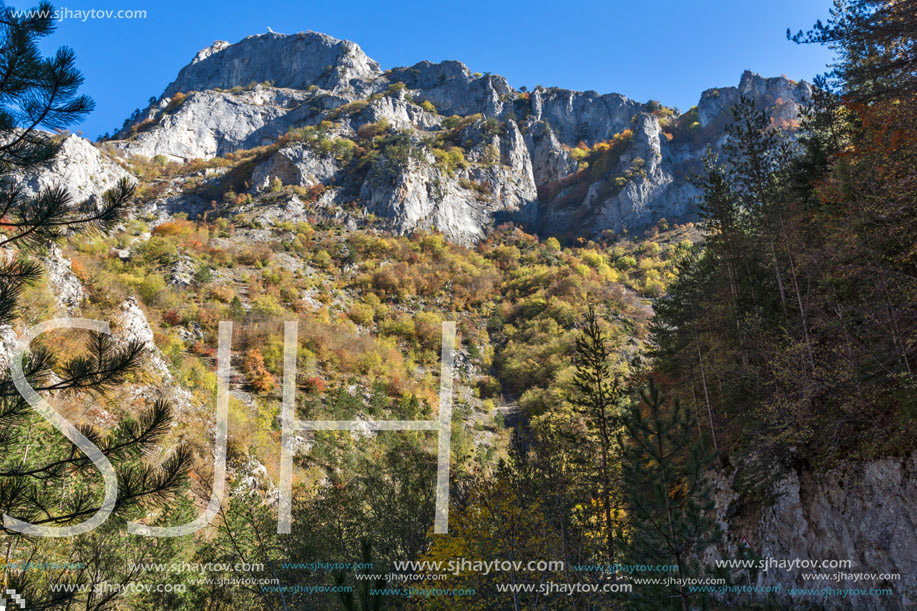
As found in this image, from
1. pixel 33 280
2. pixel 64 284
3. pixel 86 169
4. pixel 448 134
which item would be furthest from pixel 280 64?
pixel 33 280

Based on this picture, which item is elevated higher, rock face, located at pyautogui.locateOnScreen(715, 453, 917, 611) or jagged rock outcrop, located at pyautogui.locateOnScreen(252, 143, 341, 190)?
jagged rock outcrop, located at pyautogui.locateOnScreen(252, 143, 341, 190)

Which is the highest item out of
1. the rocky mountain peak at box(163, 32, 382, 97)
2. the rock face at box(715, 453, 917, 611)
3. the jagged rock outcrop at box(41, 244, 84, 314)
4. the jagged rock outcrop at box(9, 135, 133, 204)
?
the rocky mountain peak at box(163, 32, 382, 97)

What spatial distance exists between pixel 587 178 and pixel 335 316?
Result: 80.5 m

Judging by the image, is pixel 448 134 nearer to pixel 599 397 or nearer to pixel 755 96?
pixel 755 96

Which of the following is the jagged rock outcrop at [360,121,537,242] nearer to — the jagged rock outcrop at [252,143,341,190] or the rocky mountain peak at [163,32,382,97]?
the jagged rock outcrop at [252,143,341,190]

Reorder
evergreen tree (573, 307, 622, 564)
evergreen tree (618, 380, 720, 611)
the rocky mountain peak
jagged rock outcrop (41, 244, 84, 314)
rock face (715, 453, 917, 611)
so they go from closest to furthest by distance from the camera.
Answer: evergreen tree (618, 380, 720, 611) → rock face (715, 453, 917, 611) → evergreen tree (573, 307, 622, 564) → jagged rock outcrop (41, 244, 84, 314) → the rocky mountain peak

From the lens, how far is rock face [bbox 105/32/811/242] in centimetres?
8462

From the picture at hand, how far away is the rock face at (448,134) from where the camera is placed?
84625 mm

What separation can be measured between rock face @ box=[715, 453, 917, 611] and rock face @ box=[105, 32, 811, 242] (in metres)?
74.0

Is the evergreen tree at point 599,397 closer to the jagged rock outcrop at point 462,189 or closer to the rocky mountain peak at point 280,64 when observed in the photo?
the jagged rock outcrop at point 462,189

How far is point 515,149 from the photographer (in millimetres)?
106250

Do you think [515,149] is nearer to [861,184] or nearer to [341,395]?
[341,395]

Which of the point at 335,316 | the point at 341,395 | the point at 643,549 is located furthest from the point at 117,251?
the point at 643,549

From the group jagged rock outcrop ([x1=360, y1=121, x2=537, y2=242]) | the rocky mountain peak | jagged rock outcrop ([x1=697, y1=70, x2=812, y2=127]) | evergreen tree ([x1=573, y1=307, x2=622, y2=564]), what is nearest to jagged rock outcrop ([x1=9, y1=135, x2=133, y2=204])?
jagged rock outcrop ([x1=360, y1=121, x2=537, y2=242])
